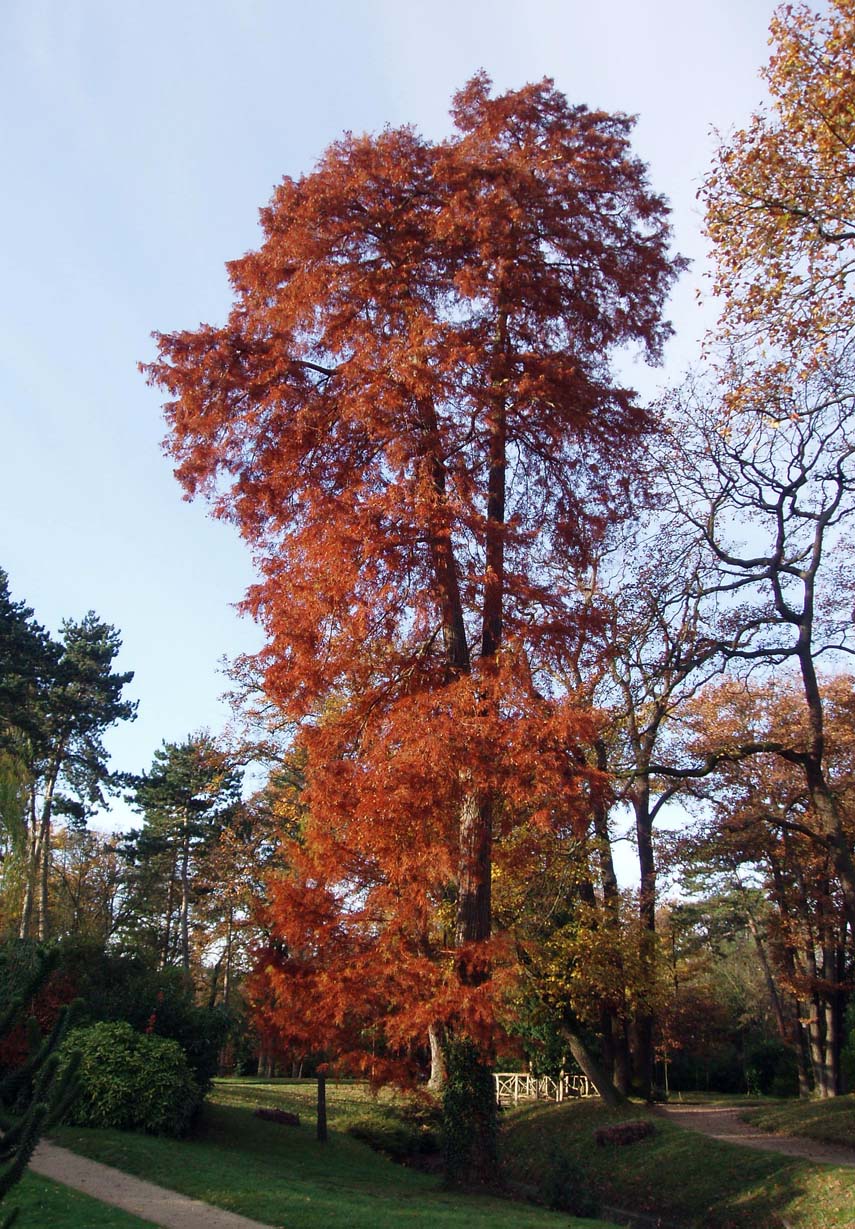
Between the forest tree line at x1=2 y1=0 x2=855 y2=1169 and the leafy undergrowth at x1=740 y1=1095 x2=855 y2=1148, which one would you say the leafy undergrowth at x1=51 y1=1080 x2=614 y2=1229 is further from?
the leafy undergrowth at x1=740 y1=1095 x2=855 y2=1148

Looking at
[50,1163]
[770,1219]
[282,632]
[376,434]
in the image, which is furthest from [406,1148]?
[376,434]

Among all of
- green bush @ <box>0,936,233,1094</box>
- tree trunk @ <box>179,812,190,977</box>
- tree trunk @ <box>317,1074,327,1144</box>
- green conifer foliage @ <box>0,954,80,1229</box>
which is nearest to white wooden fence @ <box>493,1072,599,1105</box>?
tree trunk @ <box>317,1074,327,1144</box>

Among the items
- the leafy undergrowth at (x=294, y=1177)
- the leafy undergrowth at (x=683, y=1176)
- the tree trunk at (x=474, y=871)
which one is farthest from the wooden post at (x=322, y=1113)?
the tree trunk at (x=474, y=871)

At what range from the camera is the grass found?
7.91 metres

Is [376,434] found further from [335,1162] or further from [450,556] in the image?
[335,1162]

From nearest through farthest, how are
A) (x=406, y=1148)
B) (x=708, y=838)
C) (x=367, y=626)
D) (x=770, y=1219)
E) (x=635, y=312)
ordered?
(x=367, y=626), (x=770, y=1219), (x=635, y=312), (x=406, y=1148), (x=708, y=838)

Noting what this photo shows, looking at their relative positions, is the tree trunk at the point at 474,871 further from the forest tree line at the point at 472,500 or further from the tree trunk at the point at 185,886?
the tree trunk at the point at 185,886

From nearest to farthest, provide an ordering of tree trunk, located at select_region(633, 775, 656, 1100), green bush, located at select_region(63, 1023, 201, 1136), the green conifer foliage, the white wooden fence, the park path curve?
the green conifer foliage
the park path curve
green bush, located at select_region(63, 1023, 201, 1136)
tree trunk, located at select_region(633, 775, 656, 1100)
the white wooden fence

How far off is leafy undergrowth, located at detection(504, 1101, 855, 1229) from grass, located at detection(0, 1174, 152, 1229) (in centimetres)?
644

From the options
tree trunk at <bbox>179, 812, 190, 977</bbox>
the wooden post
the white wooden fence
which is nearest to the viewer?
the wooden post

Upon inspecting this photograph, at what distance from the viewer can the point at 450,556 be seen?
12.7m

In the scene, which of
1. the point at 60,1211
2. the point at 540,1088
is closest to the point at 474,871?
the point at 60,1211

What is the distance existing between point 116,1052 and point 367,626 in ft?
24.9

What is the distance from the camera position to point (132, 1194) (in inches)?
378
